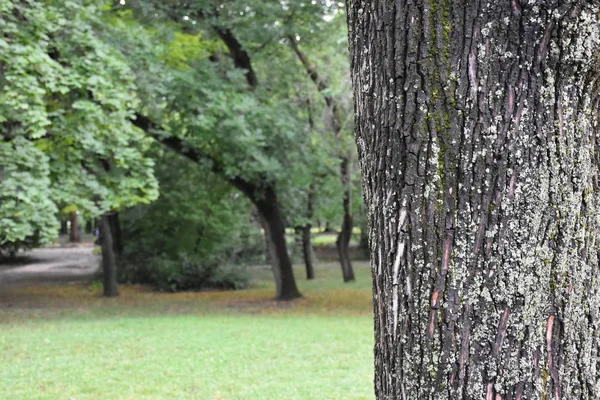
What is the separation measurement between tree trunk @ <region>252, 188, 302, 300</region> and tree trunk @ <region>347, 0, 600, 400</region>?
15.8 m

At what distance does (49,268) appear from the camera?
101 feet

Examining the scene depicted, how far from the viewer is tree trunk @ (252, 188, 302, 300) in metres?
18.4

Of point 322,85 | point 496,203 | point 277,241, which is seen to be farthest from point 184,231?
point 496,203

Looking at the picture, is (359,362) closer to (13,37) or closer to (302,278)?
(13,37)

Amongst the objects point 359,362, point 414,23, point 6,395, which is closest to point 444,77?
point 414,23

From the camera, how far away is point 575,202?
7.10 feet

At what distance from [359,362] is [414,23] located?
27.4ft

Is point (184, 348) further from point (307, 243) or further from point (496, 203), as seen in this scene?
point (307, 243)

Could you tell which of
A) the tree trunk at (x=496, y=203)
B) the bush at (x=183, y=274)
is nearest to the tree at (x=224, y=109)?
the bush at (x=183, y=274)

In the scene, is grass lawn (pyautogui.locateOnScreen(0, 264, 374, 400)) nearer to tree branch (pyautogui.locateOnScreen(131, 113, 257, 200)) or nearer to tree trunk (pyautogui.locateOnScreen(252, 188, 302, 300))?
tree trunk (pyautogui.locateOnScreen(252, 188, 302, 300))

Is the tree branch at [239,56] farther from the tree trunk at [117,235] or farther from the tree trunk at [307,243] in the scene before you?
the tree trunk at [117,235]

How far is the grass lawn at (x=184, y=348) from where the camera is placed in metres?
7.97

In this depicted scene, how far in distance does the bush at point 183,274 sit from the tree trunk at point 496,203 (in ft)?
69.0

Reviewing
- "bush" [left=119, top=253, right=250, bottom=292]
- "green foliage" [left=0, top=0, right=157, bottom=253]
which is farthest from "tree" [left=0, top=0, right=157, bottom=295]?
"bush" [left=119, top=253, right=250, bottom=292]
